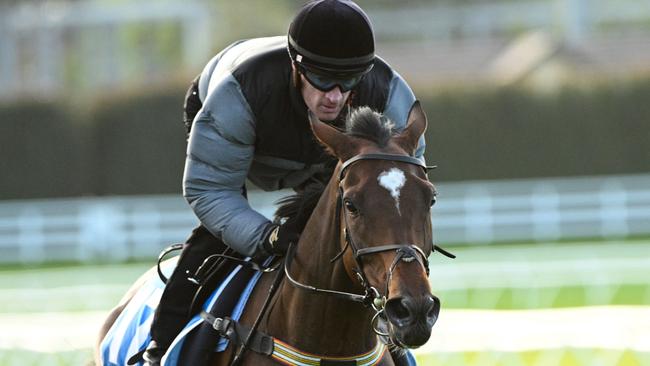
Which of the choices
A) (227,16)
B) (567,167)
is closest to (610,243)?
(567,167)

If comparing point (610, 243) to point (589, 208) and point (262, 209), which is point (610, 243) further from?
point (262, 209)

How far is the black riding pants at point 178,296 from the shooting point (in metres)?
4.90

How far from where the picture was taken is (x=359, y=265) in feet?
13.0

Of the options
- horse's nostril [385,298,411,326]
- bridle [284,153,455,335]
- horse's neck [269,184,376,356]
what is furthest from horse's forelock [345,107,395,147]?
horse's nostril [385,298,411,326]

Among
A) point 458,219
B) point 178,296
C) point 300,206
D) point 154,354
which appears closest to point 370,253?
point 300,206

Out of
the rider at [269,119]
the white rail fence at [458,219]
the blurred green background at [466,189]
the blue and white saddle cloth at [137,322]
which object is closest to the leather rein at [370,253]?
the rider at [269,119]

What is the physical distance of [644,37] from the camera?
38406mm

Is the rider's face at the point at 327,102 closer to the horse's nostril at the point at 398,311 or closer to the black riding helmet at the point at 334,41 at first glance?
the black riding helmet at the point at 334,41

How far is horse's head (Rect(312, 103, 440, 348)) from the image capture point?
371 cm

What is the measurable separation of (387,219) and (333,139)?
432 millimetres

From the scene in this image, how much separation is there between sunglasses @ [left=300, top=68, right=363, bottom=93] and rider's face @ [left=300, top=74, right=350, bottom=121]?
2cm

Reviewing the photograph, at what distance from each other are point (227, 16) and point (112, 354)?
1590 inches

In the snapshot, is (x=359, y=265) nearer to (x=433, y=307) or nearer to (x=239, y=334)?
(x=433, y=307)

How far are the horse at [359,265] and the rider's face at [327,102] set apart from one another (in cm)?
33
